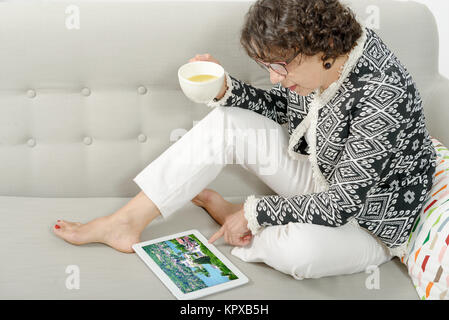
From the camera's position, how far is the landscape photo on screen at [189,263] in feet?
4.71

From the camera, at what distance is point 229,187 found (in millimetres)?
1805

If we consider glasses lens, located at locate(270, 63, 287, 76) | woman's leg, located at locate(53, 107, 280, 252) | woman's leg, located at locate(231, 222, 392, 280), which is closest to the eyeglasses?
glasses lens, located at locate(270, 63, 287, 76)

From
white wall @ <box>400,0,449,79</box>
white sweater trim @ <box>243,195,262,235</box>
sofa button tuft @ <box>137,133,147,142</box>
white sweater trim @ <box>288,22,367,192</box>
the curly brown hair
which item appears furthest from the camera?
white wall @ <box>400,0,449,79</box>

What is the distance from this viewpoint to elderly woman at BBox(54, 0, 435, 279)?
4.25ft

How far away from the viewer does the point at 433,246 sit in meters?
1.37

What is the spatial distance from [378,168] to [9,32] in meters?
1.07

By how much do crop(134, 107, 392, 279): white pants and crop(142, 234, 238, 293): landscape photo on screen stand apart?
0.26 ft

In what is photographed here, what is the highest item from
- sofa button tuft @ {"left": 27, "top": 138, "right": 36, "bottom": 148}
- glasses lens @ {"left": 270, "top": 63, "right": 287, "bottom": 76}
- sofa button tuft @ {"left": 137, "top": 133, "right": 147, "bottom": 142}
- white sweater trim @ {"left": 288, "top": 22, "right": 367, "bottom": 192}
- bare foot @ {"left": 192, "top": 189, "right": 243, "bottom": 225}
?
glasses lens @ {"left": 270, "top": 63, "right": 287, "bottom": 76}

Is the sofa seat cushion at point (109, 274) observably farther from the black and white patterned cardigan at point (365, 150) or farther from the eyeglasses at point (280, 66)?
the eyeglasses at point (280, 66)

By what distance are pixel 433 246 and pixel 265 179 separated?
0.48 meters

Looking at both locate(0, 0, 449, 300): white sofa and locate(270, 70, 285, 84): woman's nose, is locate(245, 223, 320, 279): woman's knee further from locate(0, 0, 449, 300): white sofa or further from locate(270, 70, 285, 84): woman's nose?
locate(270, 70, 285, 84): woman's nose

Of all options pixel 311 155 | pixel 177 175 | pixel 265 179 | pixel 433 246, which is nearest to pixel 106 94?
pixel 177 175

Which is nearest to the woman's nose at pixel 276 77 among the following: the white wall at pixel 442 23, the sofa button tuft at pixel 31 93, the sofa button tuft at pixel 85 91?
the sofa button tuft at pixel 85 91
